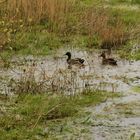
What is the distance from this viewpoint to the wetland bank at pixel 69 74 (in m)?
8.13

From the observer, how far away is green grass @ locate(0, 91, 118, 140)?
7758mm

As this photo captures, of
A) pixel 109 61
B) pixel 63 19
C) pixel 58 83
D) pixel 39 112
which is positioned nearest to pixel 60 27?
pixel 63 19

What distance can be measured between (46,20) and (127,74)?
4369 mm

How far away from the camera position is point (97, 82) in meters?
10.7

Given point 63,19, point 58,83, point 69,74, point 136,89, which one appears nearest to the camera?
point 58,83

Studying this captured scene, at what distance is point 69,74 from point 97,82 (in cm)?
65

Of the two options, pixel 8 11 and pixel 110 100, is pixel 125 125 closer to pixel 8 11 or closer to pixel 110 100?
pixel 110 100

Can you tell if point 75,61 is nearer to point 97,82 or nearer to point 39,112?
point 97,82

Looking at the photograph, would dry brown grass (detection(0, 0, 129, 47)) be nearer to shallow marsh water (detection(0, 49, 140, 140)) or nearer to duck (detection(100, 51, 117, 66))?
shallow marsh water (detection(0, 49, 140, 140))

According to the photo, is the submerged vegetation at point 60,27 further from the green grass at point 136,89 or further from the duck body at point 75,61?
the green grass at point 136,89

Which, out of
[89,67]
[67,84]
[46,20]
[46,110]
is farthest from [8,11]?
[46,110]

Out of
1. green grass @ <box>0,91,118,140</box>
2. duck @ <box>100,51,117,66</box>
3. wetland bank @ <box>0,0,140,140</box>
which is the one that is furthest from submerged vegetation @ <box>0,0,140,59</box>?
green grass @ <box>0,91,118,140</box>

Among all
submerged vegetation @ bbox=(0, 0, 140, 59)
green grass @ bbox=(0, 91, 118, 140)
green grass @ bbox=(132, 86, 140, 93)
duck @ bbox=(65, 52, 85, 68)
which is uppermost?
submerged vegetation @ bbox=(0, 0, 140, 59)

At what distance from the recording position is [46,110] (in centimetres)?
863
